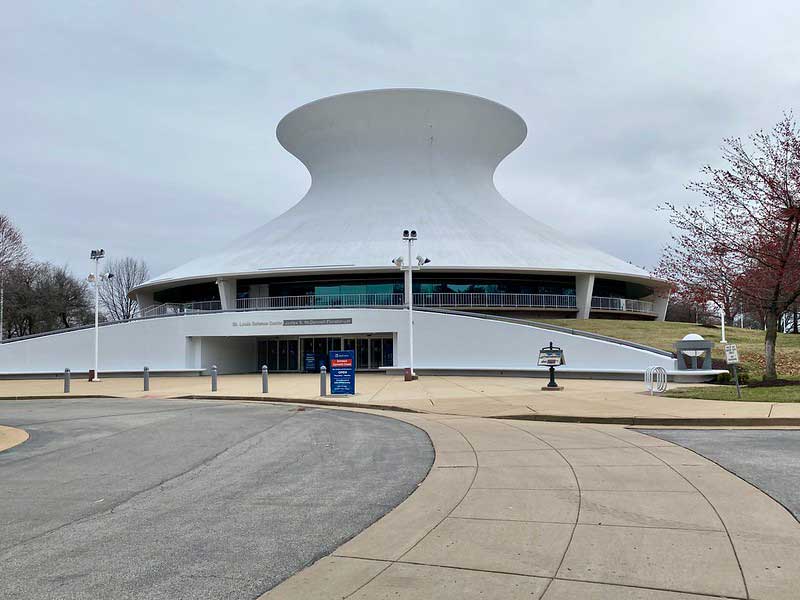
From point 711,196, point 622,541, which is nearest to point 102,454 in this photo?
point 622,541

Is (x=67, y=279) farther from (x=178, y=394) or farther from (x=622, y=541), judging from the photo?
(x=622, y=541)

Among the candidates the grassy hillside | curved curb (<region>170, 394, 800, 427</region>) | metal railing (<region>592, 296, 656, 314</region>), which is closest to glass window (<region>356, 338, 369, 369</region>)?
the grassy hillside

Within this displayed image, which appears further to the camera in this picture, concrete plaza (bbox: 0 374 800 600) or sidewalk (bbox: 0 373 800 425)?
sidewalk (bbox: 0 373 800 425)

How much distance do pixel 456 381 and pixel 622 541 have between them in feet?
64.0

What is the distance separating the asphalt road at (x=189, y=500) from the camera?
456 cm

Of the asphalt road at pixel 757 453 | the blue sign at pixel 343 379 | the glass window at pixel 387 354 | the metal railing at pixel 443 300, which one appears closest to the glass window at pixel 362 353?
the glass window at pixel 387 354

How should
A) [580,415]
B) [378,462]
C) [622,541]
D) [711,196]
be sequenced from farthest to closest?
[711,196] < [580,415] < [378,462] < [622,541]

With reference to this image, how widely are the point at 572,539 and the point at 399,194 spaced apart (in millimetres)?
39352

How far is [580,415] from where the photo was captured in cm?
1290

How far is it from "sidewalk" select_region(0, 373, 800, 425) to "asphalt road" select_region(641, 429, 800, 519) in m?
1.32

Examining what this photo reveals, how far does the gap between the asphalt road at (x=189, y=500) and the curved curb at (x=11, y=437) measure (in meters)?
0.20

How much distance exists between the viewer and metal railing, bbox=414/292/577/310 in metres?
37.6

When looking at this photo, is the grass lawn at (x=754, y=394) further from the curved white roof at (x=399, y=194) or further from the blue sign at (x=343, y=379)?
the curved white roof at (x=399, y=194)

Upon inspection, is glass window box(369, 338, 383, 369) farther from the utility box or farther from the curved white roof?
the utility box
